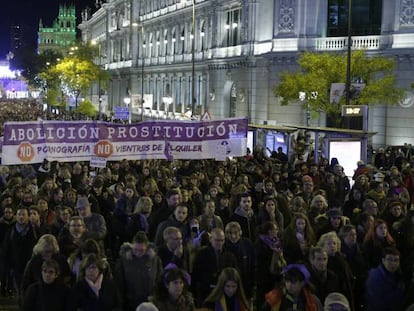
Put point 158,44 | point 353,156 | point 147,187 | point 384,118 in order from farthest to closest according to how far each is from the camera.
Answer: point 158,44
point 384,118
point 353,156
point 147,187

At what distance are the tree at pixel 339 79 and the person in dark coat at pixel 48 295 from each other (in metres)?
28.4

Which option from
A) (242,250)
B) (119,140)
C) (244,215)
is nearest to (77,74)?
(119,140)

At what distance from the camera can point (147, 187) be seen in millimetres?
14727

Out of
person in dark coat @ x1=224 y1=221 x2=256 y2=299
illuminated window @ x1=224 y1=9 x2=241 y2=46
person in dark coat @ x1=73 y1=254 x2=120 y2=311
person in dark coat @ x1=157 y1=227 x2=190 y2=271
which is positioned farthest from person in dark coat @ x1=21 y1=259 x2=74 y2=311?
illuminated window @ x1=224 y1=9 x2=241 y2=46

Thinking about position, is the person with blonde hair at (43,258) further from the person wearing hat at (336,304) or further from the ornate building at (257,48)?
the ornate building at (257,48)

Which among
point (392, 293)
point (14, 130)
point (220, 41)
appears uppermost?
point (220, 41)

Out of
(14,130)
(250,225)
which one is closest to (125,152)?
(14,130)

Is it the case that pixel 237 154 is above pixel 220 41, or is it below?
below

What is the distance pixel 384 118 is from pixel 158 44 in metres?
37.2

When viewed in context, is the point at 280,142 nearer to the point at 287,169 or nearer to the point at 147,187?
the point at 287,169

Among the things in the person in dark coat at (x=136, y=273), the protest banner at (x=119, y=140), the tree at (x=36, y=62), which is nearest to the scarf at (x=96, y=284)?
the person in dark coat at (x=136, y=273)

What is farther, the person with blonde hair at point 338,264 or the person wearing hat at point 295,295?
the person with blonde hair at point 338,264

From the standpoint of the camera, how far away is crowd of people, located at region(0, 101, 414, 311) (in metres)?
7.61

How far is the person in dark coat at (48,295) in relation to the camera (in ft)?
24.9
